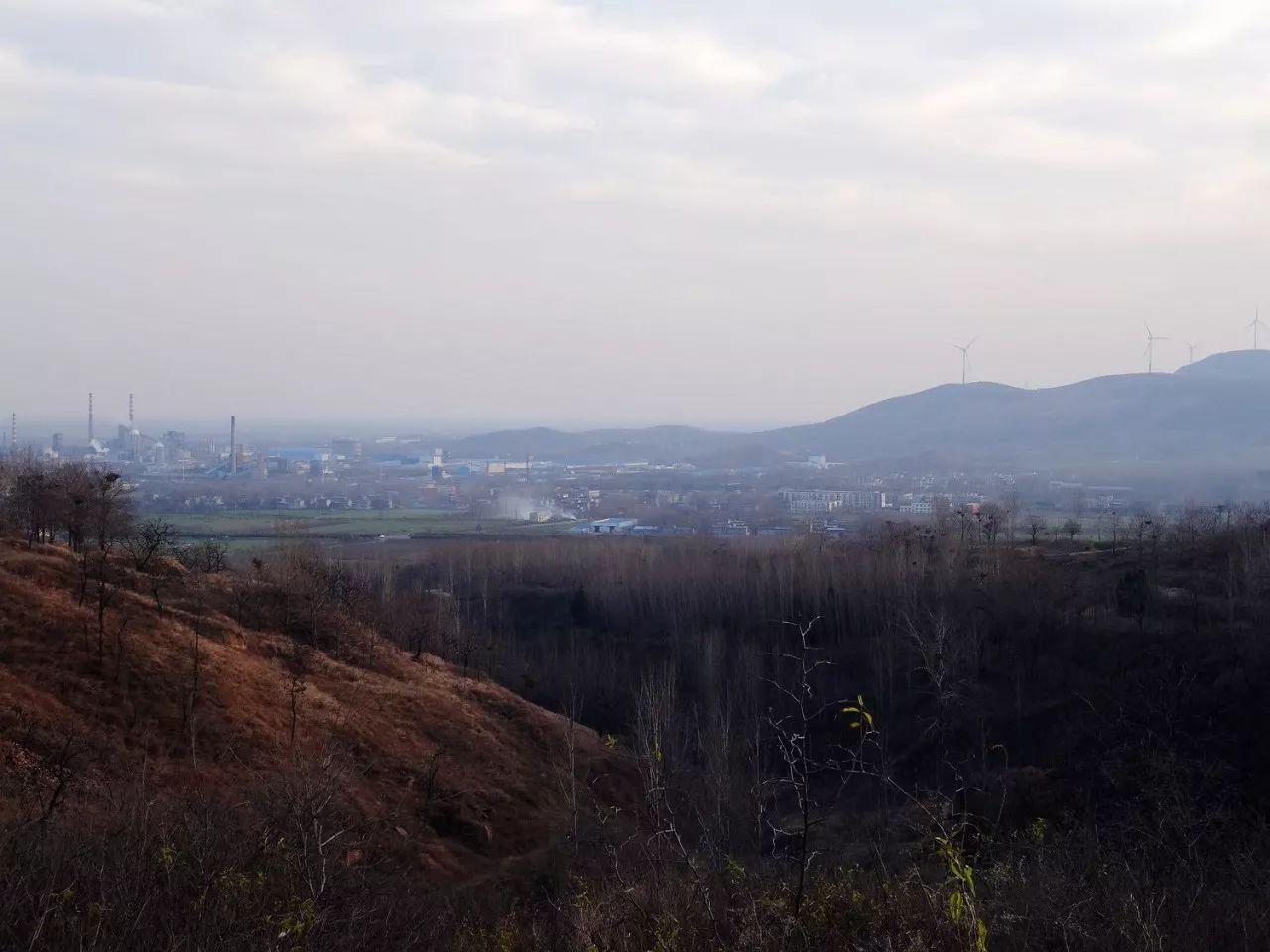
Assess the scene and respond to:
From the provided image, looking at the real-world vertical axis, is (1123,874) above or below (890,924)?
below

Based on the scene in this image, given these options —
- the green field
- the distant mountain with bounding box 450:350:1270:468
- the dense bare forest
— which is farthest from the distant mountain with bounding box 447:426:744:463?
the dense bare forest

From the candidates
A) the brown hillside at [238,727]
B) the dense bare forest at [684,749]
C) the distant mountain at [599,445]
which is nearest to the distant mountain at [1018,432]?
the distant mountain at [599,445]

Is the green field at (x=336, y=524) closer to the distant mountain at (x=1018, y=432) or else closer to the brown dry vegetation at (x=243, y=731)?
the brown dry vegetation at (x=243, y=731)

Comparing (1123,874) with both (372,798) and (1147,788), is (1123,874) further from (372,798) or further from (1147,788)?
(372,798)

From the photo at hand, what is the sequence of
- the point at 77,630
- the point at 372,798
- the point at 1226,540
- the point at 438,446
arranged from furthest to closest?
the point at 438,446, the point at 1226,540, the point at 77,630, the point at 372,798

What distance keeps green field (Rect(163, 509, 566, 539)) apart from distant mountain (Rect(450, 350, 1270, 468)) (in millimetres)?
56557

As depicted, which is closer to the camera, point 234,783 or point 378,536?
point 234,783

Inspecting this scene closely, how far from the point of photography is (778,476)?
122500 mm

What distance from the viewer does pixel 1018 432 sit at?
14938 centimetres

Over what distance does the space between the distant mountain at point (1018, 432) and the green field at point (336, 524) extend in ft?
186

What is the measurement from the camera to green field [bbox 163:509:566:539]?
233 ft

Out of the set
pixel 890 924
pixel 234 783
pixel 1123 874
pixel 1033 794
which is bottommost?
pixel 1033 794

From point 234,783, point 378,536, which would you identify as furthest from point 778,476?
point 234,783

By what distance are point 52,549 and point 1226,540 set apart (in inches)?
1756
